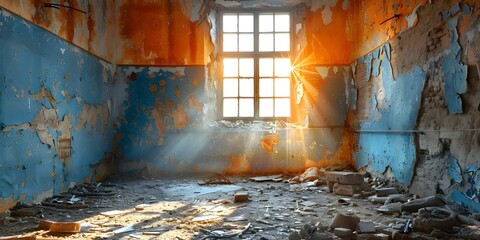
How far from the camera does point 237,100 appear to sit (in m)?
8.27

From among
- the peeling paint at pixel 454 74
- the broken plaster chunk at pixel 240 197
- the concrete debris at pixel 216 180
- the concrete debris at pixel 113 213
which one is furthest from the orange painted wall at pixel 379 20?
the concrete debris at pixel 113 213

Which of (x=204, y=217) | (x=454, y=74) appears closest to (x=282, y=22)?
(x=454, y=74)

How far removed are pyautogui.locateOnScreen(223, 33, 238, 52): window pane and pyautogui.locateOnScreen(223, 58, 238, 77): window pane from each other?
23 centimetres

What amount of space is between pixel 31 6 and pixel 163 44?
10.4 ft

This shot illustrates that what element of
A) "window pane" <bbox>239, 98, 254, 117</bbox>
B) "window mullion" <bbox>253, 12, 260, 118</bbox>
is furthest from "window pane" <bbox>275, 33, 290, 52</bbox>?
"window pane" <bbox>239, 98, 254, 117</bbox>

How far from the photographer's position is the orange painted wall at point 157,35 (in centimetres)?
755

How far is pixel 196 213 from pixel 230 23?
17.2 ft

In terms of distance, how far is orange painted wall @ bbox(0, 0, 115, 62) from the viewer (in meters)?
4.56

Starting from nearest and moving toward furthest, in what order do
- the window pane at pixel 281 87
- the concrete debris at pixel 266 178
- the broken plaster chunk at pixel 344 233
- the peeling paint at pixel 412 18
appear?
the broken plaster chunk at pixel 344 233 → the peeling paint at pixel 412 18 → the concrete debris at pixel 266 178 → the window pane at pixel 281 87

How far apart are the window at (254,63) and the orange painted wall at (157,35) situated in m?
0.91

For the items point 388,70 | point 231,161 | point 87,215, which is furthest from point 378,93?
point 87,215

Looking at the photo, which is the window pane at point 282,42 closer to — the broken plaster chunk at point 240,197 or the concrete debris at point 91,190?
the broken plaster chunk at point 240,197

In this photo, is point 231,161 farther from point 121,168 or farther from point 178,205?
point 178,205

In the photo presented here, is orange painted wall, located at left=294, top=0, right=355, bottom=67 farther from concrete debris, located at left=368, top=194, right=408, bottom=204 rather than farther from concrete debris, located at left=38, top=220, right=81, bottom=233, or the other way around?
concrete debris, located at left=38, top=220, right=81, bottom=233
